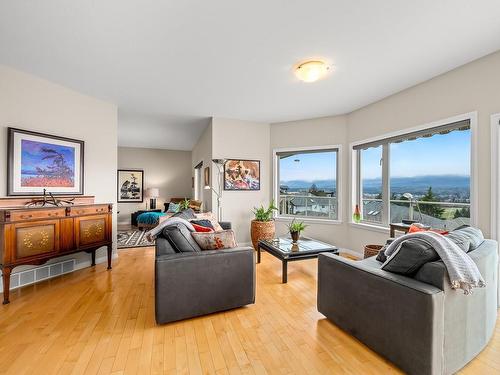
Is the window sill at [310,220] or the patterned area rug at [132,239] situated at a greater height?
the window sill at [310,220]

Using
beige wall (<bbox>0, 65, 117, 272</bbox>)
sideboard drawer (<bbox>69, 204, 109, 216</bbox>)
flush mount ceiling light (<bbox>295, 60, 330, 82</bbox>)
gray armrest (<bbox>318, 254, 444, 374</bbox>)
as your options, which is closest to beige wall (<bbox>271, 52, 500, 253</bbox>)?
flush mount ceiling light (<bbox>295, 60, 330, 82</bbox>)

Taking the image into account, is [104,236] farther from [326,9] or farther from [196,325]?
[326,9]

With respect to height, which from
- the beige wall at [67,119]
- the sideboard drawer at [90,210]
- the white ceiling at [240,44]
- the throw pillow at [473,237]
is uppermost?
the white ceiling at [240,44]

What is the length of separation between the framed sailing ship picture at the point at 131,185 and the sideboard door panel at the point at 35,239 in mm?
5290

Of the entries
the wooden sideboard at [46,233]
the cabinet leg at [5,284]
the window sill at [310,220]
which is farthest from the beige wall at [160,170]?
the cabinet leg at [5,284]

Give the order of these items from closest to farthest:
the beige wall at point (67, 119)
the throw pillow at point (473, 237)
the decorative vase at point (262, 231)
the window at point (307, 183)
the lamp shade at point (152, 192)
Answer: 1. the throw pillow at point (473, 237)
2. the beige wall at point (67, 119)
3. the decorative vase at point (262, 231)
4. the window at point (307, 183)
5. the lamp shade at point (152, 192)

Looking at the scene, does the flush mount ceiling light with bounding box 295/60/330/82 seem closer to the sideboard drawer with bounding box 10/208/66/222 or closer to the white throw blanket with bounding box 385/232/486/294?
the white throw blanket with bounding box 385/232/486/294

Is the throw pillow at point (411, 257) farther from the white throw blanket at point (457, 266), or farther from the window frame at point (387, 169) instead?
the window frame at point (387, 169)

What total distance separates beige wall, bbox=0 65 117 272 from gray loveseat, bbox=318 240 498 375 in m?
3.76

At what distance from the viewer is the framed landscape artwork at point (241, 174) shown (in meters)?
4.76

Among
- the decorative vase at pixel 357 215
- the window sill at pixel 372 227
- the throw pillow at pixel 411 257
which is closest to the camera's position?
the throw pillow at pixel 411 257

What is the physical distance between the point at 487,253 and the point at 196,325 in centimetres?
234

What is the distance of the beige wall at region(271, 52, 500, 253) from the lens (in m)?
2.46

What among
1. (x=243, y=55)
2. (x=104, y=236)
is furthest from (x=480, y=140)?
(x=104, y=236)
